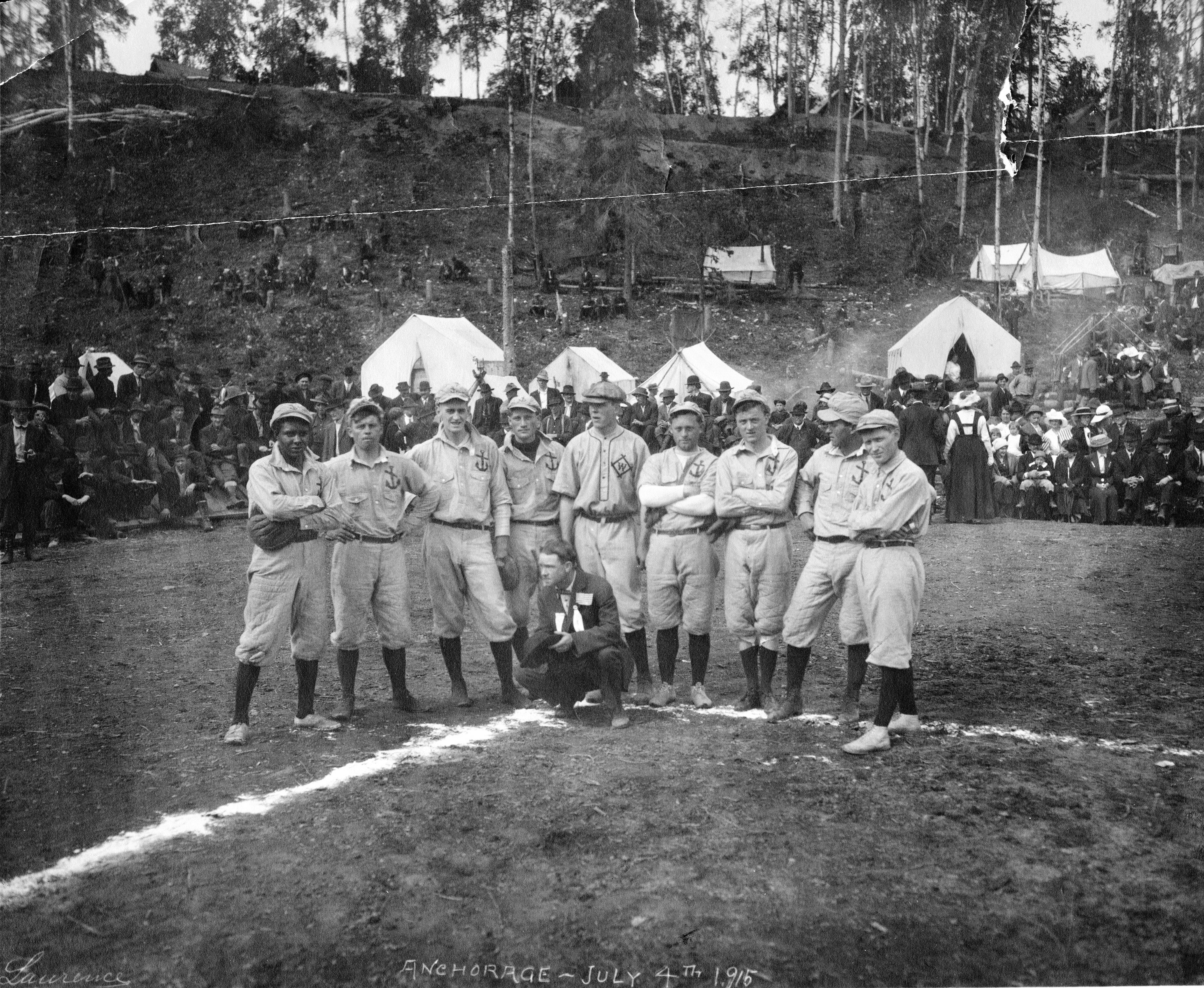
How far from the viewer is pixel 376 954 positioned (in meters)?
2.88

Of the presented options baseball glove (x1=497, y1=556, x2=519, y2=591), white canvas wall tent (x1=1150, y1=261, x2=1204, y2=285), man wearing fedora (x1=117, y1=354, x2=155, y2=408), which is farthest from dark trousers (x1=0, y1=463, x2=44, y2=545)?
white canvas wall tent (x1=1150, y1=261, x2=1204, y2=285)

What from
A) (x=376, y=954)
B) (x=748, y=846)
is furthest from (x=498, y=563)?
(x=376, y=954)

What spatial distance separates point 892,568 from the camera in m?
4.55

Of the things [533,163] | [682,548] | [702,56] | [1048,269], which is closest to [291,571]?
[682,548]

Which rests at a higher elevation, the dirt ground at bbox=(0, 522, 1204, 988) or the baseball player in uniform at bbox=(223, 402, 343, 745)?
the baseball player in uniform at bbox=(223, 402, 343, 745)

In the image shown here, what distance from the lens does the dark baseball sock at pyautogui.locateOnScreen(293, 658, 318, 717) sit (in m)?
4.98

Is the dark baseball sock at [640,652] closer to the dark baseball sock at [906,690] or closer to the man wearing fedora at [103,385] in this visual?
the dark baseball sock at [906,690]

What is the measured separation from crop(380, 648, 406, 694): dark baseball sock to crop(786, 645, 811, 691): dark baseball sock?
193cm

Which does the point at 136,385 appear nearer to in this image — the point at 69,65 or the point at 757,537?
the point at 69,65

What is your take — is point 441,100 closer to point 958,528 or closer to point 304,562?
point 304,562

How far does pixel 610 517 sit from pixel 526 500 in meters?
0.54

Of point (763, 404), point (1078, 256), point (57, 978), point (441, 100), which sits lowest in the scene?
point (57, 978)

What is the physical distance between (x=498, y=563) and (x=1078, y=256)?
3.39m

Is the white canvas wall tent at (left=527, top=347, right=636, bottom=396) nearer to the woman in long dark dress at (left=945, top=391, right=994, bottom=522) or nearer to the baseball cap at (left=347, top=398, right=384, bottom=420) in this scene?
the baseball cap at (left=347, top=398, right=384, bottom=420)
